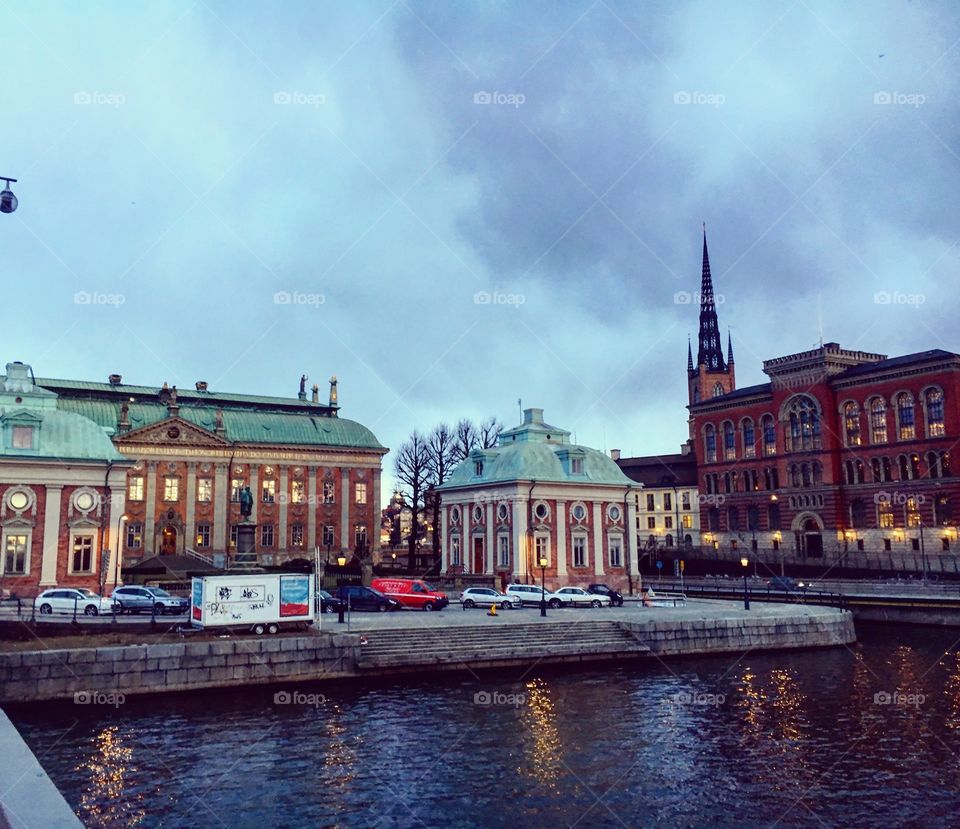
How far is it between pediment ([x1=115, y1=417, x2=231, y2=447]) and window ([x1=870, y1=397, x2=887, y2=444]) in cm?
6508

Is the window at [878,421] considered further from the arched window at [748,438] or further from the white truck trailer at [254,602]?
the white truck trailer at [254,602]

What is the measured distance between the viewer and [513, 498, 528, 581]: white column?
62188mm

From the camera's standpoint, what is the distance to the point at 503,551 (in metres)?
64.2

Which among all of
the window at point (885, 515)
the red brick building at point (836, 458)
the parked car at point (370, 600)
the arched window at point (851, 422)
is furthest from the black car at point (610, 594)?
the arched window at point (851, 422)

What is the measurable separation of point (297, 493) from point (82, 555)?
34.2 m

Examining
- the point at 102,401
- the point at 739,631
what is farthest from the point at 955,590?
the point at 102,401

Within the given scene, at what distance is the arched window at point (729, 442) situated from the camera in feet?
343

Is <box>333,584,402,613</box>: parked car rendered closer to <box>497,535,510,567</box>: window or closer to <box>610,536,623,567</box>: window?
<box>497,535,510,567</box>: window

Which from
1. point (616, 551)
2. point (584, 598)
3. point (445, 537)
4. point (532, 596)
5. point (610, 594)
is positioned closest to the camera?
point (584, 598)

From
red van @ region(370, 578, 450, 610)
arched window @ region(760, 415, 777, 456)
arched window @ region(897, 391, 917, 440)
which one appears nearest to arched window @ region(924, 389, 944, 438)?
arched window @ region(897, 391, 917, 440)

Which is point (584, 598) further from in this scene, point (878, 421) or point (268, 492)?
point (878, 421)

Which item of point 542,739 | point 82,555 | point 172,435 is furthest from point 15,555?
point 542,739

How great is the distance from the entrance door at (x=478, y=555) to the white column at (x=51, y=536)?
29207mm

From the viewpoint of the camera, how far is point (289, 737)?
2441cm
